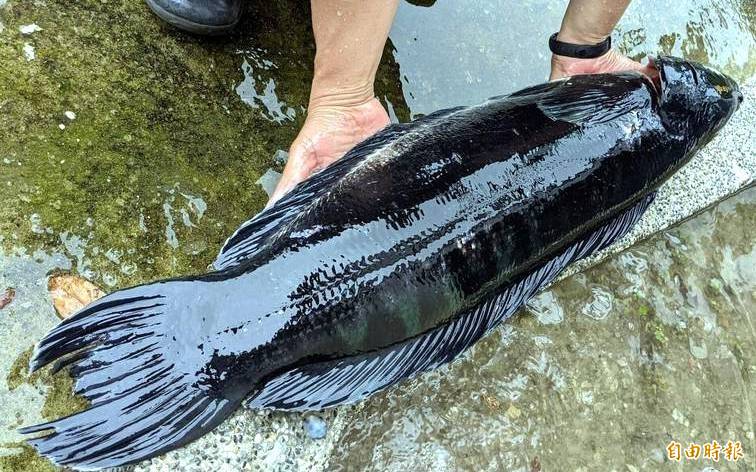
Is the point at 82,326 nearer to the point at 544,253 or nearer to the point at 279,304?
the point at 279,304

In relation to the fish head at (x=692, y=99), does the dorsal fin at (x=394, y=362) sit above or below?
below

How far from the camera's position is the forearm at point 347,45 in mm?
2338

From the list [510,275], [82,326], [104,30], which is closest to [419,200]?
[510,275]

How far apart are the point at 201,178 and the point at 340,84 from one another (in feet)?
2.41

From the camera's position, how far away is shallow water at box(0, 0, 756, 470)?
2242mm

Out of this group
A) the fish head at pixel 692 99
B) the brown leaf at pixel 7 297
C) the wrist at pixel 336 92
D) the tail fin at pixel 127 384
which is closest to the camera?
the tail fin at pixel 127 384

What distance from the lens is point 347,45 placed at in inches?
96.3

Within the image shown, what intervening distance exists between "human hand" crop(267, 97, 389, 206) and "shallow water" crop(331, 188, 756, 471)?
1.02 m

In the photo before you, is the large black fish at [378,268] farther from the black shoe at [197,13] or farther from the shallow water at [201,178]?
the black shoe at [197,13]

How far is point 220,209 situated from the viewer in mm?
2523

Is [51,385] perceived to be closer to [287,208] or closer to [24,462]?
[24,462]

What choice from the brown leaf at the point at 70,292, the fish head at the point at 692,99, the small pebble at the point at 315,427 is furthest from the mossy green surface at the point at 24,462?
the fish head at the point at 692,99

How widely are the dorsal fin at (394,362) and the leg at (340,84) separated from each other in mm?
732

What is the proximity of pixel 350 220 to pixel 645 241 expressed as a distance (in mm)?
1958
